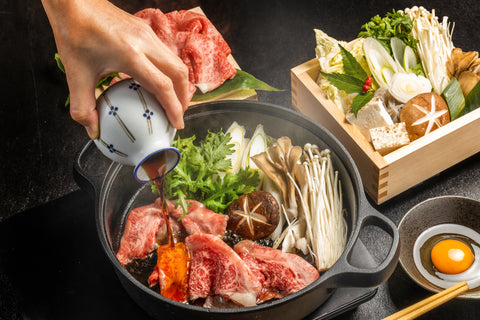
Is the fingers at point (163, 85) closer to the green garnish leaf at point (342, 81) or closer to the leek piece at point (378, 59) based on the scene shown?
the green garnish leaf at point (342, 81)

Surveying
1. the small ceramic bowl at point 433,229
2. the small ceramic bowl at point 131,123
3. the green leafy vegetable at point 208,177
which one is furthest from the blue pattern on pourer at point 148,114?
the small ceramic bowl at point 433,229

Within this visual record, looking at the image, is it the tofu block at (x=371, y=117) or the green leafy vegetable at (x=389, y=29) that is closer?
the tofu block at (x=371, y=117)

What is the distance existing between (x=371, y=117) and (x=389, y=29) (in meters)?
0.52

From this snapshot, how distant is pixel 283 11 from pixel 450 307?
1702 mm

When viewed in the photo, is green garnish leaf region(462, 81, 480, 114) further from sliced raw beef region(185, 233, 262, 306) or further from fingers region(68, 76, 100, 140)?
fingers region(68, 76, 100, 140)

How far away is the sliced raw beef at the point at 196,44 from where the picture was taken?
2.40 meters

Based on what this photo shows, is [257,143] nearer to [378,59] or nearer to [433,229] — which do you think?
[378,59]

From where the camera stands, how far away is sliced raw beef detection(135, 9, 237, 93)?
240 centimetres

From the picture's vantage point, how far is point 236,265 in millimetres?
1748

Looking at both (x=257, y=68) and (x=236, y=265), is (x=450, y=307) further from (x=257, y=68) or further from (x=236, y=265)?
(x=257, y=68)

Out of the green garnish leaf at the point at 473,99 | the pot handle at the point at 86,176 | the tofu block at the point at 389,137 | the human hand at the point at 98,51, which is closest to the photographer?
the human hand at the point at 98,51

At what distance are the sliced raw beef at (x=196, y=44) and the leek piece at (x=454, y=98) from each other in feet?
2.99

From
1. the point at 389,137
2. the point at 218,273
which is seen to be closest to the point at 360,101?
the point at 389,137

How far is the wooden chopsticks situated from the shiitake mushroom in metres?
0.51
